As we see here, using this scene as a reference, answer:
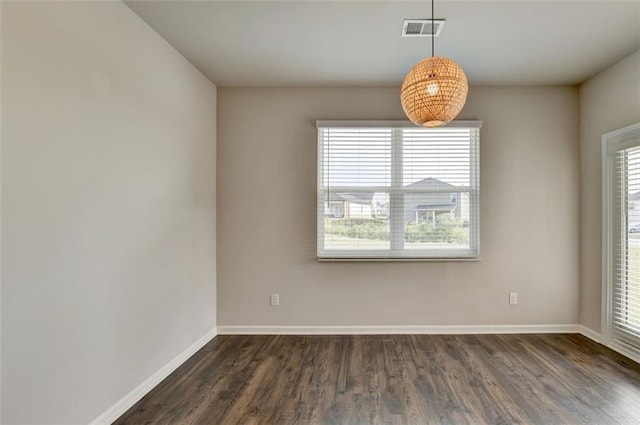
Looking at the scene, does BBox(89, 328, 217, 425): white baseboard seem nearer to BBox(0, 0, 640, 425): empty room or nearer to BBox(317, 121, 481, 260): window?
BBox(0, 0, 640, 425): empty room

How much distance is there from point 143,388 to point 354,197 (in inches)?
96.3

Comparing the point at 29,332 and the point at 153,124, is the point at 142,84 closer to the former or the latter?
the point at 153,124

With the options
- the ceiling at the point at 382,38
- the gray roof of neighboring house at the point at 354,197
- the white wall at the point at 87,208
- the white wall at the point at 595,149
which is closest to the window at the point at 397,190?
the gray roof of neighboring house at the point at 354,197

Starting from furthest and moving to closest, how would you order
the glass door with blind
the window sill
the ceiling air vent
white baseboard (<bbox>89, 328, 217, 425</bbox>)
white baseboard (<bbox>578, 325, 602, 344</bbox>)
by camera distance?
the window sill → white baseboard (<bbox>578, 325, 602, 344</bbox>) → the glass door with blind → the ceiling air vent → white baseboard (<bbox>89, 328, 217, 425</bbox>)

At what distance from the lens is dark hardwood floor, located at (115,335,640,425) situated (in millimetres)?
2014

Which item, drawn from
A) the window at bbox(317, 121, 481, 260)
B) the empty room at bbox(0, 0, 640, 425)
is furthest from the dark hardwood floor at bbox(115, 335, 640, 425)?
the window at bbox(317, 121, 481, 260)

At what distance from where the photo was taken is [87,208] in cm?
179

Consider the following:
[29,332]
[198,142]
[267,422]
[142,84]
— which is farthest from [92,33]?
[267,422]

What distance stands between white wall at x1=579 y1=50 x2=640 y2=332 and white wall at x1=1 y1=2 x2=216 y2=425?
3.94m

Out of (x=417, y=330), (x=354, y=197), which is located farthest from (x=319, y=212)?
(x=417, y=330)

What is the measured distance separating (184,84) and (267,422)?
2.76 m

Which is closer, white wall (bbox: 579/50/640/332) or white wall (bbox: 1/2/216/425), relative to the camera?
white wall (bbox: 1/2/216/425)

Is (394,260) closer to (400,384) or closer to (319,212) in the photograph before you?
(319,212)

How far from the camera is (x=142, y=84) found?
227cm
